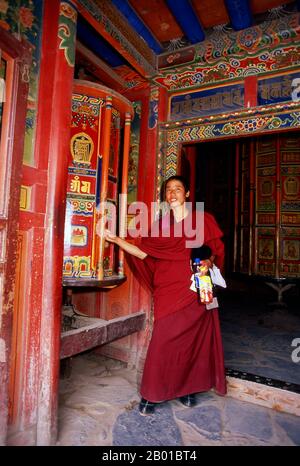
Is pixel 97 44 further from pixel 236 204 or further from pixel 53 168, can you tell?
pixel 236 204

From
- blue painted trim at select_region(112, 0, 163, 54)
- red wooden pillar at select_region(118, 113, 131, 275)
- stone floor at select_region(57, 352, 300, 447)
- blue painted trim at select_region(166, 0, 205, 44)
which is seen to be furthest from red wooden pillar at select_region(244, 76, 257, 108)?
stone floor at select_region(57, 352, 300, 447)

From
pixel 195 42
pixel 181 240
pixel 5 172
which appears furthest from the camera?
pixel 195 42

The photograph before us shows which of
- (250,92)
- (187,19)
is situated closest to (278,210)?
(250,92)

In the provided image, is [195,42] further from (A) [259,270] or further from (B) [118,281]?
(A) [259,270]

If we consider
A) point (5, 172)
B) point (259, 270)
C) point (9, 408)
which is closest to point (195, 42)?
point (5, 172)

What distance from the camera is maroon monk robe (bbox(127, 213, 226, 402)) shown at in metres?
2.39

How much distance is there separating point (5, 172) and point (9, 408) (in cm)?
135

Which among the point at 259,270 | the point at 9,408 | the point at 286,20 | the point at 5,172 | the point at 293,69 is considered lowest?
the point at 9,408

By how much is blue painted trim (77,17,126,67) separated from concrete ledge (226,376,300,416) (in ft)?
10.6

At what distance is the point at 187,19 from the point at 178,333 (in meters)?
2.71

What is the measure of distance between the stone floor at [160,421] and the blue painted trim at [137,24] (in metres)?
3.25

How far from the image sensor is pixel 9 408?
1.83m

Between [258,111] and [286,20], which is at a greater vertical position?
[286,20]
